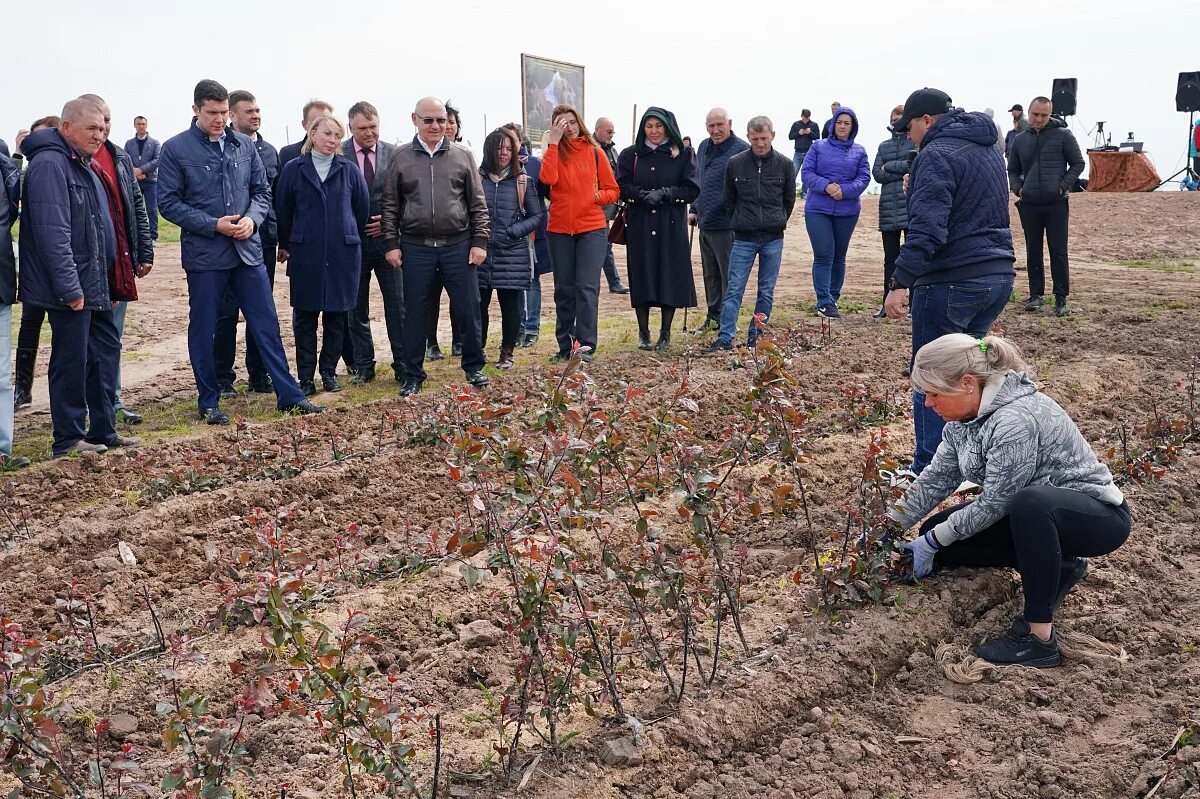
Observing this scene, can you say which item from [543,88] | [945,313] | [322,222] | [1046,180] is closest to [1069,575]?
[945,313]

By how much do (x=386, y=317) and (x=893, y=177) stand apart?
5.01 m

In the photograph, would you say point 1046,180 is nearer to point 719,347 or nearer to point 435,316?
point 719,347

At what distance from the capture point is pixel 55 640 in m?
4.38

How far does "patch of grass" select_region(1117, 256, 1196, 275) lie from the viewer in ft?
47.9

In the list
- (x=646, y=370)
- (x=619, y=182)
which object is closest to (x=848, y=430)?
(x=646, y=370)

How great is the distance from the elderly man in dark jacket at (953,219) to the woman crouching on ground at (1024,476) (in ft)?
4.13

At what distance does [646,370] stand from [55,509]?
170 inches

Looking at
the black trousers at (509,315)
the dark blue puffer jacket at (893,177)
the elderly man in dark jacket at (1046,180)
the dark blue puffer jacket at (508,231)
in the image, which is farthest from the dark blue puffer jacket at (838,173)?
the black trousers at (509,315)

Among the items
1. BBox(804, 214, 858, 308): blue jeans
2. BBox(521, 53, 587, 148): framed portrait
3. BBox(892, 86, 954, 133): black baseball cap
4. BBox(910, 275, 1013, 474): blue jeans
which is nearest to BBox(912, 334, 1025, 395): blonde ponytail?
BBox(910, 275, 1013, 474): blue jeans

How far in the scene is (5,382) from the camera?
6551mm

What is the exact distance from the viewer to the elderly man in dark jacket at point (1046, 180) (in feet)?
34.2

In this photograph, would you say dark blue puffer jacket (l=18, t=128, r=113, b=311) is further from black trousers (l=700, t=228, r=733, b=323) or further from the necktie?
black trousers (l=700, t=228, r=733, b=323)

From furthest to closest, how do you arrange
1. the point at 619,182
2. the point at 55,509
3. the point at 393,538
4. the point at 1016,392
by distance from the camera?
the point at 619,182
the point at 55,509
the point at 393,538
the point at 1016,392

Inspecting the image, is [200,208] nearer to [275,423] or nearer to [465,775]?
[275,423]
